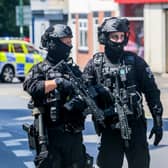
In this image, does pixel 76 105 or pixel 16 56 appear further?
pixel 16 56

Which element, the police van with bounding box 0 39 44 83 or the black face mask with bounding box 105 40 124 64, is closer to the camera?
the black face mask with bounding box 105 40 124 64

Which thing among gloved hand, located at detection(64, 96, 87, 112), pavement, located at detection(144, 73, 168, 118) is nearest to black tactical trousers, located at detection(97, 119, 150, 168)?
gloved hand, located at detection(64, 96, 87, 112)

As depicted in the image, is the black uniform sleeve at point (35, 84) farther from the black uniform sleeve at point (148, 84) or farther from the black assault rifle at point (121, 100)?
the black uniform sleeve at point (148, 84)

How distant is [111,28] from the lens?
19.9 ft

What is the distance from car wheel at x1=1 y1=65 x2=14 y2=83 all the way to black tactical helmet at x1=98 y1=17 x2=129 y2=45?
21.3 meters

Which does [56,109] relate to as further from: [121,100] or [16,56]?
[16,56]

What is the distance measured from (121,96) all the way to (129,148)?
44cm

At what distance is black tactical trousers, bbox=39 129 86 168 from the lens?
5895 mm

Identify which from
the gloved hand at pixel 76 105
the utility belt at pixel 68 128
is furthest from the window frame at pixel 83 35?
the gloved hand at pixel 76 105

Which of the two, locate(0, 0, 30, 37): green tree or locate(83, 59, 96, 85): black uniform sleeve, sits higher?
locate(0, 0, 30, 37): green tree

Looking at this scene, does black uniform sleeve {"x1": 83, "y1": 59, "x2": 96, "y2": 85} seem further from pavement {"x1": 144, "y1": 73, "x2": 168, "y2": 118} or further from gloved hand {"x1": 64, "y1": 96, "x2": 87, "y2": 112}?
pavement {"x1": 144, "y1": 73, "x2": 168, "y2": 118}

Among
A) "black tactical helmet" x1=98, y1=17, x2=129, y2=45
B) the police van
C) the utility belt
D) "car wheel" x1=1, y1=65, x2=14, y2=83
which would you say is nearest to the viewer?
the utility belt

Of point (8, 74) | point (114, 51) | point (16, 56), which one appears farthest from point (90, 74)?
point (8, 74)

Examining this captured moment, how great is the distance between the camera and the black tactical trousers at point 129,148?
19.9ft
